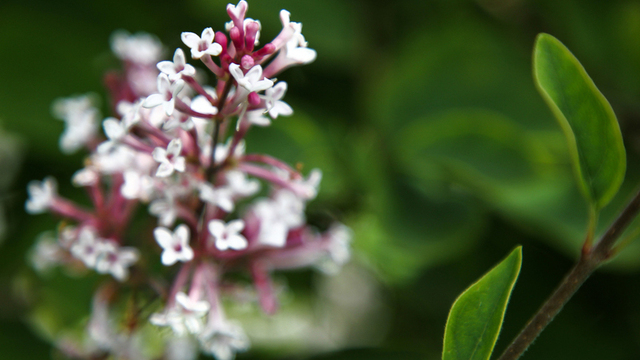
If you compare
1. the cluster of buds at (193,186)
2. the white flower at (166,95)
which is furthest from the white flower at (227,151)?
the white flower at (166,95)

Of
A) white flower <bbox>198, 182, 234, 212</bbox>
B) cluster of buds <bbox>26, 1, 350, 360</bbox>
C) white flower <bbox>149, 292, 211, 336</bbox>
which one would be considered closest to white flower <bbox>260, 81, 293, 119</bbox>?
cluster of buds <bbox>26, 1, 350, 360</bbox>

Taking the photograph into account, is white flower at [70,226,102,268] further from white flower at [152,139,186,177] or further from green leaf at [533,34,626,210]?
green leaf at [533,34,626,210]

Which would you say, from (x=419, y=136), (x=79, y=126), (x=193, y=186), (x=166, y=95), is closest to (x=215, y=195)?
(x=193, y=186)

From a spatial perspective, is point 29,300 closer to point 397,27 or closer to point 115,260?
point 115,260

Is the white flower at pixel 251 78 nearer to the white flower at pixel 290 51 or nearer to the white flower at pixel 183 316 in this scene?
the white flower at pixel 290 51

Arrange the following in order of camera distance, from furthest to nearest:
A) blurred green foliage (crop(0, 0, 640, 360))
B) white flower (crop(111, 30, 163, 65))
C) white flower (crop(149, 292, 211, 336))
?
blurred green foliage (crop(0, 0, 640, 360)) < white flower (crop(111, 30, 163, 65)) < white flower (crop(149, 292, 211, 336))

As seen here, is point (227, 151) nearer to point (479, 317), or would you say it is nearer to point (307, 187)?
point (307, 187)
